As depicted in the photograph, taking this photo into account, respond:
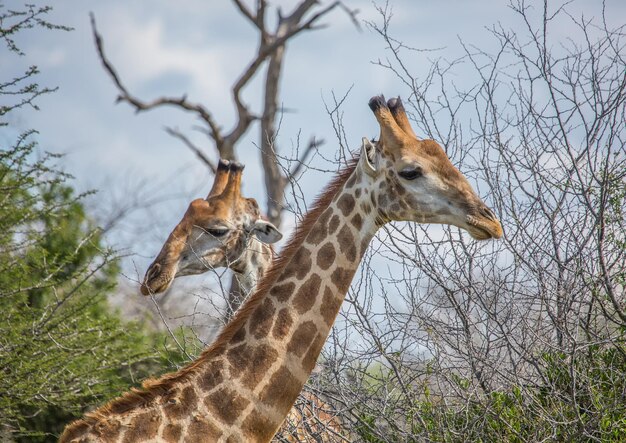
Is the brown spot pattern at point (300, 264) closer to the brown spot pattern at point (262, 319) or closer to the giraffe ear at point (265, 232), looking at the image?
the brown spot pattern at point (262, 319)

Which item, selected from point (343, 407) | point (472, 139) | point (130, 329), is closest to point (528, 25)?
point (472, 139)

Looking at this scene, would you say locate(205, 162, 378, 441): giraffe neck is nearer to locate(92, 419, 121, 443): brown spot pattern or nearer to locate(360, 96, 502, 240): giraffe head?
locate(360, 96, 502, 240): giraffe head

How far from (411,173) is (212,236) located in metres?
3.49

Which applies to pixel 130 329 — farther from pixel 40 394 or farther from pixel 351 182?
pixel 351 182

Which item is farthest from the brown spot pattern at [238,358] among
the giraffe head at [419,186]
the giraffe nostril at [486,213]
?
the giraffe nostril at [486,213]

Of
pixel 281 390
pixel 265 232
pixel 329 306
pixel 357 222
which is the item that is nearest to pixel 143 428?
pixel 281 390

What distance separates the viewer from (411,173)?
4699mm

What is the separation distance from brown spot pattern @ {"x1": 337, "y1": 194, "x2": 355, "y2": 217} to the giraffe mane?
10 centimetres

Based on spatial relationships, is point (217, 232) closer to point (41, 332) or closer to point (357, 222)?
point (41, 332)

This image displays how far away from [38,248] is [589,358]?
5.54 meters

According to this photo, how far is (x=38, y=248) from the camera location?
9273 millimetres

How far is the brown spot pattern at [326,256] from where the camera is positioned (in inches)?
184

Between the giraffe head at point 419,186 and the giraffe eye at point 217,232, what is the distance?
3.32m

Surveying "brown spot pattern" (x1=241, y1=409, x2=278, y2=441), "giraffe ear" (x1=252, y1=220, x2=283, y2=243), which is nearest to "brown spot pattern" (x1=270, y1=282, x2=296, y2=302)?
"brown spot pattern" (x1=241, y1=409, x2=278, y2=441)
